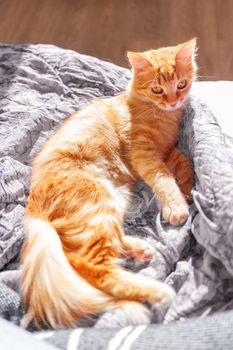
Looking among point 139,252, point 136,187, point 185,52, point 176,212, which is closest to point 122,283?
point 139,252

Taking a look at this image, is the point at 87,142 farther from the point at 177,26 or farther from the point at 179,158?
the point at 177,26

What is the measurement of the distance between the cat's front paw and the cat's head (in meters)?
0.32

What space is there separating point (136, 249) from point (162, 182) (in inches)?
8.9

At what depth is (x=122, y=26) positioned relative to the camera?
10.0ft

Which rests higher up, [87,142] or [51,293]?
[87,142]

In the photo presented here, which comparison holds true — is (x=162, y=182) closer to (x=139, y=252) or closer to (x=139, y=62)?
(x=139, y=252)

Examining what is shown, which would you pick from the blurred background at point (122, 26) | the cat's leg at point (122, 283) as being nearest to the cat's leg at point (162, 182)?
the cat's leg at point (122, 283)

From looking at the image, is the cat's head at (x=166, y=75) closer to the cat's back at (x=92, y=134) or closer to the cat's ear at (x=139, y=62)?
the cat's ear at (x=139, y=62)

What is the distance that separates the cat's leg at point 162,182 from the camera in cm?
123

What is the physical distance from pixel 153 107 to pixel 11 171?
1.52ft

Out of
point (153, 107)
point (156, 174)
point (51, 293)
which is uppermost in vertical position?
point (153, 107)

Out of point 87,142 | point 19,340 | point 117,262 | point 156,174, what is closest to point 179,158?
point 156,174

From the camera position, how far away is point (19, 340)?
72 cm

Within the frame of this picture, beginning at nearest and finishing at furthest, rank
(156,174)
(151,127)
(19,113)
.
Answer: (156,174)
(151,127)
(19,113)
